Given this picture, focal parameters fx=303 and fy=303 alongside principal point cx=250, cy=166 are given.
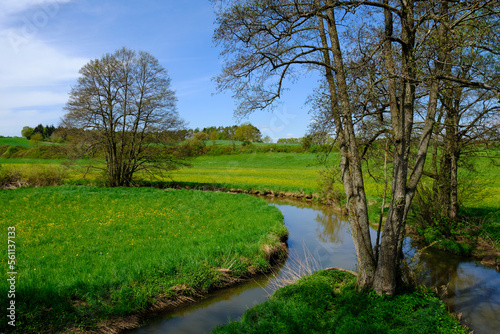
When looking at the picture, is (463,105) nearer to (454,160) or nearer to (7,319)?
(454,160)

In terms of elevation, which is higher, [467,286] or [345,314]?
[345,314]

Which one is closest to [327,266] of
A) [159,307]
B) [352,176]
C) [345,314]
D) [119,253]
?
[345,314]

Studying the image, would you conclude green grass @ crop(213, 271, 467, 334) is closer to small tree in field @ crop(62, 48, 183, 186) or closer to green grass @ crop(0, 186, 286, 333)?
green grass @ crop(0, 186, 286, 333)

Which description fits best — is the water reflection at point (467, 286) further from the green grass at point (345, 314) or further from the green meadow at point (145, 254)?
the green meadow at point (145, 254)

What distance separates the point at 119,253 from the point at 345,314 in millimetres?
6614

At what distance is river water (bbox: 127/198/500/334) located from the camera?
270 inches

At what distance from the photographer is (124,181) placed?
87.5ft

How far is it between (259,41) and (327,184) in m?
16.7

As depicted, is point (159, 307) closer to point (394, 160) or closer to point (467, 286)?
point (394, 160)

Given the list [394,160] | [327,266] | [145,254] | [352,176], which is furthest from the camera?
[327,266]

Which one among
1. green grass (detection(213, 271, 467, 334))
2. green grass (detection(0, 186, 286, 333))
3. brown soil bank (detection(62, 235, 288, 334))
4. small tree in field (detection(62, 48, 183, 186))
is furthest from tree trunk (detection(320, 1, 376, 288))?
small tree in field (detection(62, 48, 183, 186))

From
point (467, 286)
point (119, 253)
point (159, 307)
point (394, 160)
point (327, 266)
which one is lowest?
point (467, 286)

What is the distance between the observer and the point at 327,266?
10281mm

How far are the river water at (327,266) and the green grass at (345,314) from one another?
0.81 m
